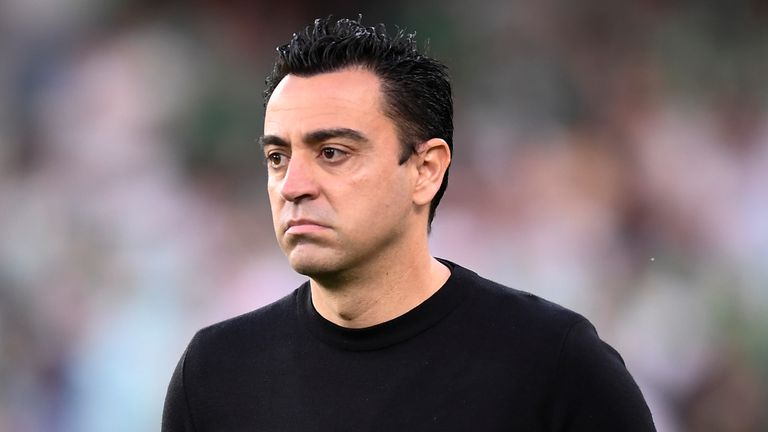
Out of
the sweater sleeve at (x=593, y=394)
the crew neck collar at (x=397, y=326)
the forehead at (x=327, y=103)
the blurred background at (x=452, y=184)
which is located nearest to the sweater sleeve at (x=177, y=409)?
the crew neck collar at (x=397, y=326)

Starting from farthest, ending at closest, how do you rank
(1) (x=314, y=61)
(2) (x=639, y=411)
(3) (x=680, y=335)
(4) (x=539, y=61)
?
(4) (x=539, y=61), (3) (x=680, y=335), (1) (x=314, y=61), (2) (x=639, y=411)

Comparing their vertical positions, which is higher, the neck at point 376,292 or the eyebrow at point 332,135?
the eyebrow at point 332,135

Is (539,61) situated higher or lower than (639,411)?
higher

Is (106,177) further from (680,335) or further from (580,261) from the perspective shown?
(680,335)

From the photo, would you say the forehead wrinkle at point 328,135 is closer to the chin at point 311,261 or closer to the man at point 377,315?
the man at point 377,315

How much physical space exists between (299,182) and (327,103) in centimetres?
18

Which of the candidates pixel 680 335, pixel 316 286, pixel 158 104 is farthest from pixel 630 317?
pixel 316 286

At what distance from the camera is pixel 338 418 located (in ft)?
7.41

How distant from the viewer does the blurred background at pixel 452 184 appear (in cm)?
506

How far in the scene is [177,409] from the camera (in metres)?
2.47

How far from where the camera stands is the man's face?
2232 mm

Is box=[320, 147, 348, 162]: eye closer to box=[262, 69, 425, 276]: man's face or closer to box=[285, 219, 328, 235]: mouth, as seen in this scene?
box=[262, 69, 425, 276]: man's face

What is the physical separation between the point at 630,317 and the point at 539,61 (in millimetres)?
1313

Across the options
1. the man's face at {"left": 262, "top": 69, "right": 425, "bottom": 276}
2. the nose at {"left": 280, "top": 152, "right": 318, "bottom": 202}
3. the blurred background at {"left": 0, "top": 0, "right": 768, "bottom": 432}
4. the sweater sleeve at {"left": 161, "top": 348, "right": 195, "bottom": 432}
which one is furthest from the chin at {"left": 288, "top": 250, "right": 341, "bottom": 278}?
the blurred background at {"left": 0, "top": 0, "right": 768, "bottom": 432}
